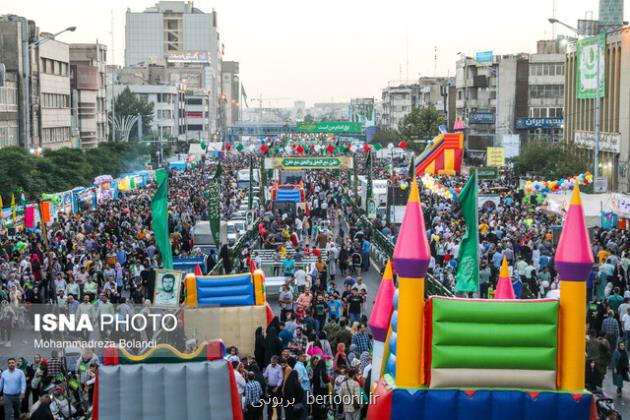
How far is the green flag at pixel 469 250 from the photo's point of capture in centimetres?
1639

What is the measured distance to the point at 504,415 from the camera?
11.4 meters

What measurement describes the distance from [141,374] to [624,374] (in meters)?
8.76

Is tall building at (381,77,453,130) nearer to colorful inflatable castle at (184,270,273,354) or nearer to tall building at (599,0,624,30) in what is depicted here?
tall building at (599,0,624,30)

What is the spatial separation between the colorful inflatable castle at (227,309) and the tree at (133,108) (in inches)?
3760

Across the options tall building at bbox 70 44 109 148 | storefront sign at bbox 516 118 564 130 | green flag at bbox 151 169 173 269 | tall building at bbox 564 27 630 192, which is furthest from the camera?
storefront sign at bbox 516 118 564 130

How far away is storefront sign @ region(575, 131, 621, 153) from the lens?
55.1 meters

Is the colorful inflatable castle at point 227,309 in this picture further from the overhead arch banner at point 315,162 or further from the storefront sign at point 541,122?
the storefront sign at point 541,122

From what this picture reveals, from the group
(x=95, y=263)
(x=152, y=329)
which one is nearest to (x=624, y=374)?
(x=152, y=329)

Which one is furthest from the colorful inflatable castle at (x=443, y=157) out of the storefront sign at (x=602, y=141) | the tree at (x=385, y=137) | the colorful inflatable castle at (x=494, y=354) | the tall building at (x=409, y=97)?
the tall building at (x=409, y=97)

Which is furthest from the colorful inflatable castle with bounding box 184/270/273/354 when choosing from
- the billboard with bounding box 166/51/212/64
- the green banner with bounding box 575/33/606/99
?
the billboard with bounding box 166/51/212/64

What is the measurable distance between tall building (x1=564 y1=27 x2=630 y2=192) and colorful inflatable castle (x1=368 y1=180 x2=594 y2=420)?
4316 centimetres

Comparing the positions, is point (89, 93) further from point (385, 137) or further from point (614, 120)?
point (385, 137)

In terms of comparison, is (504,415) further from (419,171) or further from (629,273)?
(419,171)

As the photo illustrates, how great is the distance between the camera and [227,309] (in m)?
19.1
